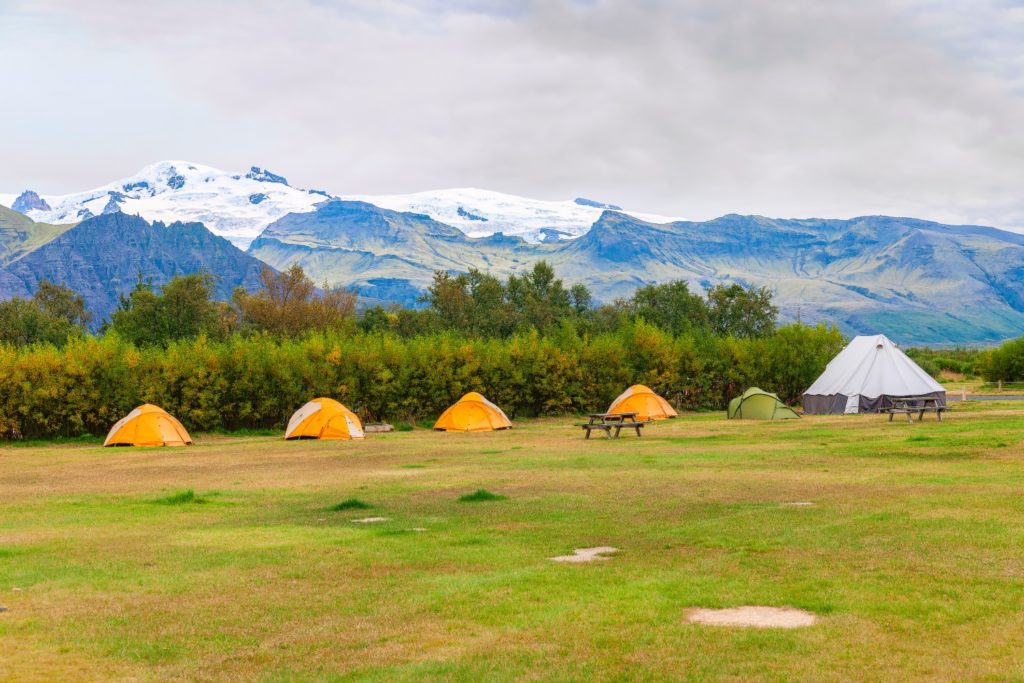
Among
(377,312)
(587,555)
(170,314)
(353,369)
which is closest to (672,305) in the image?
(377,312)

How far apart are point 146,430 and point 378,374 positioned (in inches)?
442

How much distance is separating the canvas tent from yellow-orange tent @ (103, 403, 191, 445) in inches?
1138

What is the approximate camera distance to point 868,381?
45.7m

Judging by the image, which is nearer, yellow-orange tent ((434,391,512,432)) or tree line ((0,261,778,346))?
yellow-orange tent ((434,391,512,432))

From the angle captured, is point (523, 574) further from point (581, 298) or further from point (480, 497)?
point (581, 298)

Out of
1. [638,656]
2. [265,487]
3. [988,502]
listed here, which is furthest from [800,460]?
[638,656]

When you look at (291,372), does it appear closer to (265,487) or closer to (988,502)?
(265,487)

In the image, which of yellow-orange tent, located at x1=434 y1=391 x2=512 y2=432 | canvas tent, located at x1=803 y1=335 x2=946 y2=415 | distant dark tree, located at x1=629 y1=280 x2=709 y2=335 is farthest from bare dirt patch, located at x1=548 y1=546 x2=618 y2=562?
distant dark tree, located at x1=629 y1=280 x2=709 y2=335

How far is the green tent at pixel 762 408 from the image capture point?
43.7m

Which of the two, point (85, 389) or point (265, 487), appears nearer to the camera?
point (265, 487)

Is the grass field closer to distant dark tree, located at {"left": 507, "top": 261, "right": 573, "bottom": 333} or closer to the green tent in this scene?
the green tent

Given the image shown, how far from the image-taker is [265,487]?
67.1 feet

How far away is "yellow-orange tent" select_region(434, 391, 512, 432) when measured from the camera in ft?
133

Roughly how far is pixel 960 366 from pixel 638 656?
85.0 m
